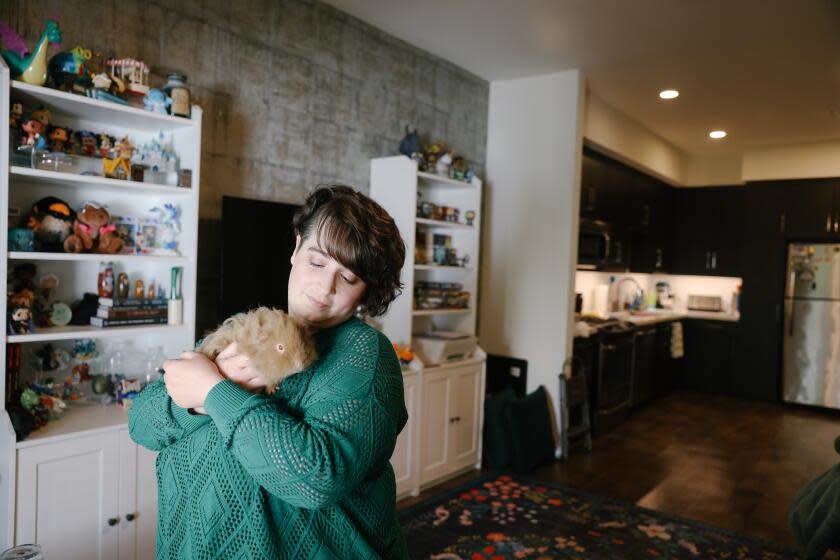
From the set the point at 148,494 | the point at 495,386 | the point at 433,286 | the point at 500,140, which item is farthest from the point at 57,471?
the point at 500,140

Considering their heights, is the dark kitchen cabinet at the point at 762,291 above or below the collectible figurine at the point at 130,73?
below

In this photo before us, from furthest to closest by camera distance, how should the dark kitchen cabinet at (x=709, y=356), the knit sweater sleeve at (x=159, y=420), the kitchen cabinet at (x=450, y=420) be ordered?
the dark kitchen cabinet at (x=709, y=356) < the kitchen cabinet at (x=450, y=420) < the knit sweater sleeve at (x=159, y=420)

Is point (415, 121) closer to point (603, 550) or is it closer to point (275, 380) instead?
point (603, 550)

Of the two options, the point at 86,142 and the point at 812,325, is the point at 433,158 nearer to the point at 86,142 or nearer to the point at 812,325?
the point at 86,142

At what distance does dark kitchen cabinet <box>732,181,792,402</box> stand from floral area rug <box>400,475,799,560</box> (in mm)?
3834

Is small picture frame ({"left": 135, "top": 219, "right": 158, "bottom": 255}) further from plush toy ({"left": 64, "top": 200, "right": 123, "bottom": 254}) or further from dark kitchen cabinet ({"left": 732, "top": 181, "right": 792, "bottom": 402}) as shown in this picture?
dark kitchen cabinet ({"left": 732, "top": 181, "right": 792, "bottom": 402})

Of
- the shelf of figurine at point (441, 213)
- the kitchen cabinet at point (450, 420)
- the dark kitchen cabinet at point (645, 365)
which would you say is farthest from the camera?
the dark kitchen cabinet at point (645, 365)

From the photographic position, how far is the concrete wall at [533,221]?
4.35 metres

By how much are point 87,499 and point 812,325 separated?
21.4 feet

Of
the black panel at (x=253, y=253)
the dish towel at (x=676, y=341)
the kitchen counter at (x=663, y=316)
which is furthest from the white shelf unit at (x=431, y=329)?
the dish towel at (x=676, y=341)

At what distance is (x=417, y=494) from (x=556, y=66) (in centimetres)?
306

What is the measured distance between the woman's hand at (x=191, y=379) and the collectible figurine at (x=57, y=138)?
1730 millimetres

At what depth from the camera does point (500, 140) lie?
4.68m

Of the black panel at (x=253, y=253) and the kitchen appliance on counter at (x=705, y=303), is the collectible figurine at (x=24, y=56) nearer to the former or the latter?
the black panel at (x=253, y=253)
